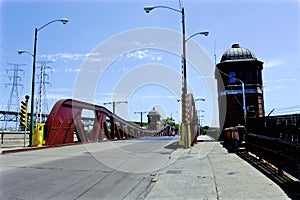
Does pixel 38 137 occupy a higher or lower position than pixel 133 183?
higher

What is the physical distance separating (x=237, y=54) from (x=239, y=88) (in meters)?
4.87

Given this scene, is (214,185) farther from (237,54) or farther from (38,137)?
(237,54)

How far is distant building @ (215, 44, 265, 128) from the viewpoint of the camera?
3519 cm

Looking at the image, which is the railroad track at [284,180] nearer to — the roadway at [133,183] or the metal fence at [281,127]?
the roadway at [133,183]

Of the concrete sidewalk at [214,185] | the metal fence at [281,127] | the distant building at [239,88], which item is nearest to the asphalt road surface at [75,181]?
the concrete sidewalk at [214,185]

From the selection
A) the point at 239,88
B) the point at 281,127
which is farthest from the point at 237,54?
the point at 281,127

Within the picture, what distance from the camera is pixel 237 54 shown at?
3769cm

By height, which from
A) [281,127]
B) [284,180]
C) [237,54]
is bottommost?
[284,180]

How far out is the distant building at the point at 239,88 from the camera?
35.2 metres

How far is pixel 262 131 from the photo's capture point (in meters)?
11.3

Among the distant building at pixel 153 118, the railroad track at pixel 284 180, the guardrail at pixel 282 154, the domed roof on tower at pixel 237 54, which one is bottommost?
the railroad track at pixel 284 180

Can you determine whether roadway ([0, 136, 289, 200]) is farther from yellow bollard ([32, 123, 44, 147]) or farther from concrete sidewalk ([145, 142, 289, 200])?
yellow bollard ([32, 123, 44, 147])

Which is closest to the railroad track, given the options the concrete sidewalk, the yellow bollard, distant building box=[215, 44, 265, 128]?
the concrete sidewalk

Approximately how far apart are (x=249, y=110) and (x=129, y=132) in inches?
642
